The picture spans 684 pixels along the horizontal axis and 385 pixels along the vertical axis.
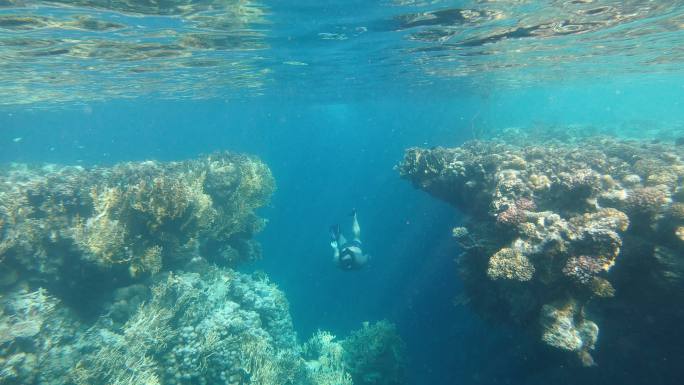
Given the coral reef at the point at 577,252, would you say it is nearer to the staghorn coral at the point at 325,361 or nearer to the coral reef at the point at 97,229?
the staghorn coral at the point at 325,361

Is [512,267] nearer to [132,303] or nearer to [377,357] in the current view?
[377,357]

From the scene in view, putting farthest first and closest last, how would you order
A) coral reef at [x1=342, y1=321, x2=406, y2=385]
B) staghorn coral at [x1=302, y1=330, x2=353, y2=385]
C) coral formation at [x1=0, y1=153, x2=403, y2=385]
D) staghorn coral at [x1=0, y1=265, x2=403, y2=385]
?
coral reef at [x1=342, y1=321, x2=406, y2=385] < staghorn coral at [x1=302, y1=330, x2=353, y2=385] < coral formation at [x1=0, y1=153, x2=403, y2=385] < staghorn coral at [x1=0, y1=265, x2=403, y2=385]

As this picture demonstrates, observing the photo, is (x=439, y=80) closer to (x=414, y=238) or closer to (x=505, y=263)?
(x=414, y=238)

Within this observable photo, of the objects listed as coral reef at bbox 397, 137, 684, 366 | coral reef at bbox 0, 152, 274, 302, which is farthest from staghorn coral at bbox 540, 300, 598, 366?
coral reef at bbox 0, 152, 274, 302

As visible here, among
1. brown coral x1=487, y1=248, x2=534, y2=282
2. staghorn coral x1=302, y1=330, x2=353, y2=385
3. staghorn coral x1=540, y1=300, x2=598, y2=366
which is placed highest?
brown coral x1=487, y1=248, x2=534, y2=282

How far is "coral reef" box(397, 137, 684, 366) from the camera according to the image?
720 centimetres

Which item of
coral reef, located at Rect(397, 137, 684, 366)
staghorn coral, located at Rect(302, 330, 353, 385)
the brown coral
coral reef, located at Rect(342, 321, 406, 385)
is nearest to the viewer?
coral reef, located at Rect(397, 137, 684, 366)

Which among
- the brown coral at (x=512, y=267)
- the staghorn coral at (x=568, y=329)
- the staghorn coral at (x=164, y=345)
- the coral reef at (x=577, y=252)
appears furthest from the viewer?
the staghorn coral at (x=164, y=345)

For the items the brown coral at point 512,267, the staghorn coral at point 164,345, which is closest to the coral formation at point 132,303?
the staghorn coral at point 164,345

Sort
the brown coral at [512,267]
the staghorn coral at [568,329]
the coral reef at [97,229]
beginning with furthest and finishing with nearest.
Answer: the coral reef at [97,229] → the brown coral at [512,267] → the staghorn coral at [568,329]

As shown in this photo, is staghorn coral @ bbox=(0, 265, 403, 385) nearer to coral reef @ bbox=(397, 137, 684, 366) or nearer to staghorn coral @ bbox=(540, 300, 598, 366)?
coral reef @ bbox=(397, 137, 684, 366)

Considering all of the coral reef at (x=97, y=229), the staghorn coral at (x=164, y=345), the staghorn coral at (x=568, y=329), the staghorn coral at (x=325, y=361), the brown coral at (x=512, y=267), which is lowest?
the staghorn coral at (x=325, y=361)

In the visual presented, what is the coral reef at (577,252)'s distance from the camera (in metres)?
7.20

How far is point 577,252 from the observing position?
7.30 meters
